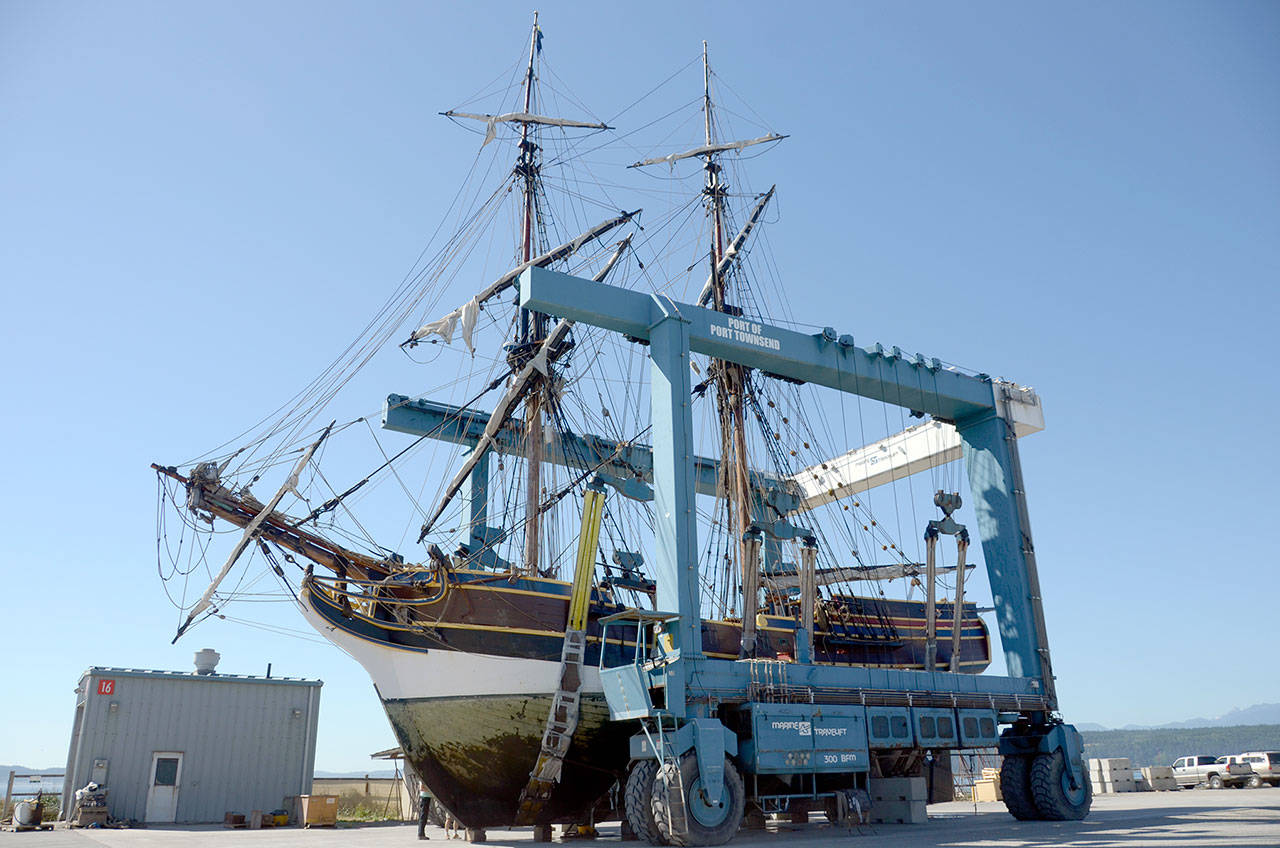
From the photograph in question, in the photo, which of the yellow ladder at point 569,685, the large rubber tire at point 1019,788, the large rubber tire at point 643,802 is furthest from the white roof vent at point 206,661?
the large rubber tire at point 1019,788

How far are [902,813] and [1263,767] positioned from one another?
72.0 feet

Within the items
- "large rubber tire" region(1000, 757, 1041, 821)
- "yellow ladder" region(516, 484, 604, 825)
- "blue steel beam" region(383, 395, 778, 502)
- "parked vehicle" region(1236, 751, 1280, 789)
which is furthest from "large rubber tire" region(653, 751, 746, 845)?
"parked vehicle" region(1236, 751, 1280, 789)

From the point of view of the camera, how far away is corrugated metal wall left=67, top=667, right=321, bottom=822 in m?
23.3

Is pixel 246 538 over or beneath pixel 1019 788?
over

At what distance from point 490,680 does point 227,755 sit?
1122 cm

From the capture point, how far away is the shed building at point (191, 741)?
23312 millimetres

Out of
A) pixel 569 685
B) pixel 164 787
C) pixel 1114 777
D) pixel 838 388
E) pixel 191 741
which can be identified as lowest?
pixel 1114 777

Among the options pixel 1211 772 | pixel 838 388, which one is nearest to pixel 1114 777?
pixel 1211 772

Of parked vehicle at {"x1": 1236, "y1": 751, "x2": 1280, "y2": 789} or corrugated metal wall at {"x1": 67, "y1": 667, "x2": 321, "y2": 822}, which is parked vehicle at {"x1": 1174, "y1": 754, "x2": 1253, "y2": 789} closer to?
parked vehicle at {"x1": 1236, "y1": 751, "x2": 1280, "y2": 789}

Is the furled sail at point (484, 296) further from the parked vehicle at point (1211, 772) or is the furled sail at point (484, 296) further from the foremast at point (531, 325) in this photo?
the parked vehicle at point (1211, 772)

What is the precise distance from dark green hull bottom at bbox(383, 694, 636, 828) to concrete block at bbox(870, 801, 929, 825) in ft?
20.7

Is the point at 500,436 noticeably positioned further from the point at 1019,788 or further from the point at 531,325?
the point at 1019,788

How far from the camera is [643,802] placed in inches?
594

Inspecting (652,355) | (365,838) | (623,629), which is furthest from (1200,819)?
(365,838)
